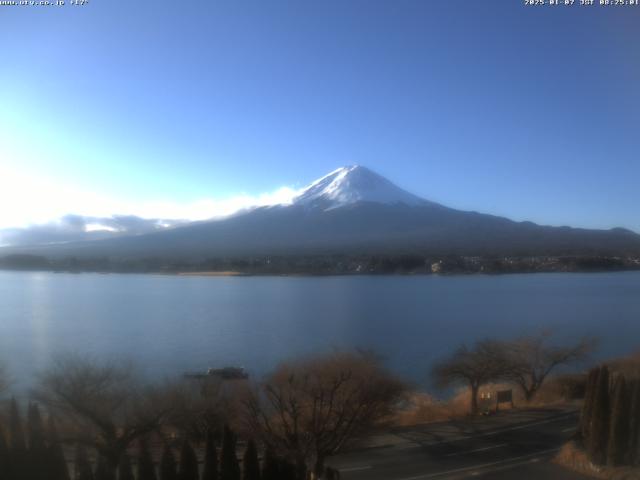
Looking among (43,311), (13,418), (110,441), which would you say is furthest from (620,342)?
(43,311)

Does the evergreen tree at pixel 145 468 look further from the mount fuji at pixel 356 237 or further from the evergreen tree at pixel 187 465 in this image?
the mount fuji at pixel 356 237

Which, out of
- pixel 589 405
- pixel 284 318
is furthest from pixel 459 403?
pixel 284 318

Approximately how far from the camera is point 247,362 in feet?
33.1

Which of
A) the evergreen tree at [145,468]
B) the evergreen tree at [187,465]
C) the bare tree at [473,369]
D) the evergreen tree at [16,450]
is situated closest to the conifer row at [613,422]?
the bare tree at [473,369]

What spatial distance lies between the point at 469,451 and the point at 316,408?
1.82 meters

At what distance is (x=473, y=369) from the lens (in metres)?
8.74

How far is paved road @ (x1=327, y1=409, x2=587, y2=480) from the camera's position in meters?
5.15

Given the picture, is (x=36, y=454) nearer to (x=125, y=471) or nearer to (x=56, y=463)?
(x=56, y=463)

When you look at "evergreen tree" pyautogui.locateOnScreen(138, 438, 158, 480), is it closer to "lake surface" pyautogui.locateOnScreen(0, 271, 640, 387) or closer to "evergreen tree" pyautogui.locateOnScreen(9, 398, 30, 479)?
"evergreen tree" pyautogui.locateOnScreen(9, 398, 30, 479)

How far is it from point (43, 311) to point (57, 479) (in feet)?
41.7

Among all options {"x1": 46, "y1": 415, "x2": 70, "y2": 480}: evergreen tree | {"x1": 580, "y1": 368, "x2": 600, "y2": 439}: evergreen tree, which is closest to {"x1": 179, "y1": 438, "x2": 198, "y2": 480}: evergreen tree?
{"x1": 46, "y1": 415, "x2": 70, "y2": 480}: evergreen tree

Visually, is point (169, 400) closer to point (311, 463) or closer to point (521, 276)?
point (311, 463)

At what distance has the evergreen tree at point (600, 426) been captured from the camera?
497 centimetres

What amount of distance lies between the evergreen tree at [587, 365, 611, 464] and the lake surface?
446 cm
